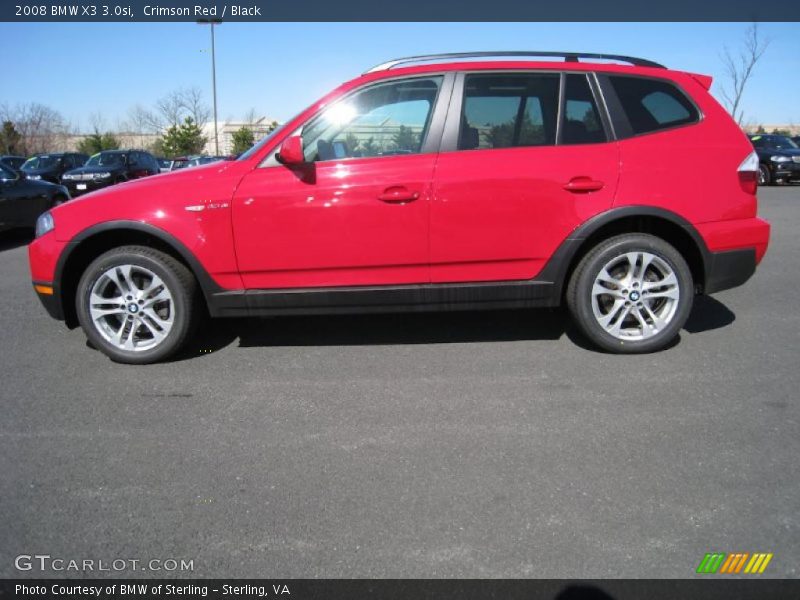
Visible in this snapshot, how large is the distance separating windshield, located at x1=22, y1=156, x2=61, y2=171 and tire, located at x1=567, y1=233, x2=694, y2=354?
2056 centimetres

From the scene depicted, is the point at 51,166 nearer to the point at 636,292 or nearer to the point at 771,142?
the point at 636,292

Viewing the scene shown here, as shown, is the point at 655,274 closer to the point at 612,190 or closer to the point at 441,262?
the point at 612,190

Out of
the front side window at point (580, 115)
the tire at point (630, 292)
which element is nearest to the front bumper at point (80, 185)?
the front side window at point (580, 115)

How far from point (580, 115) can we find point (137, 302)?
3222 mm

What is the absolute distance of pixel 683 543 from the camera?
86.0 inches

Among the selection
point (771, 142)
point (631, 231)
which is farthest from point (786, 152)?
point (631, 231)

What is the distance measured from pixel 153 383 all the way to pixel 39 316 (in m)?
2.20

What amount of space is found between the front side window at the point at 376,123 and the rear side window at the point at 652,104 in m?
1.28

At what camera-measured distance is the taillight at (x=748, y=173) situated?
12.9 ft

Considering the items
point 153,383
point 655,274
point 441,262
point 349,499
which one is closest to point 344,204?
point 441,262

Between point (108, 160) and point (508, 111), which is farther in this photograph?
point (108, 160)

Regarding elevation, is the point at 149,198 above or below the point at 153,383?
above

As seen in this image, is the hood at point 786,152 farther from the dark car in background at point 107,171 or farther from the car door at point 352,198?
the car door at point 352,198

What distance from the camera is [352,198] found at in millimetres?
3729
